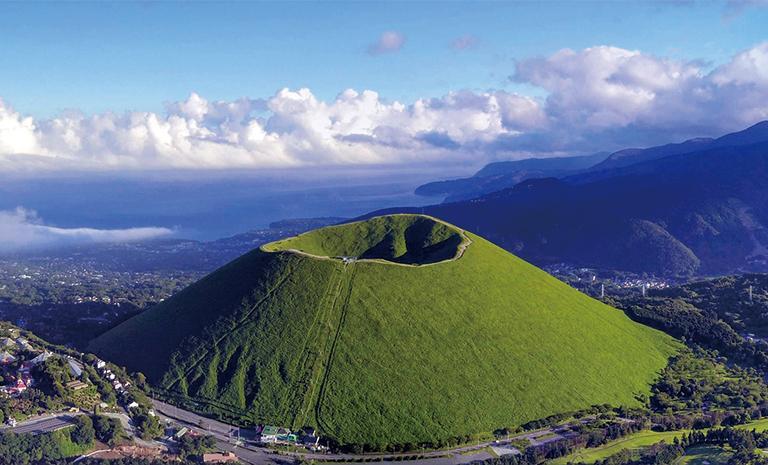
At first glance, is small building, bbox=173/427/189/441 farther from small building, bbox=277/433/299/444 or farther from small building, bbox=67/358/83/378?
small building, bbox=67/358/83/378

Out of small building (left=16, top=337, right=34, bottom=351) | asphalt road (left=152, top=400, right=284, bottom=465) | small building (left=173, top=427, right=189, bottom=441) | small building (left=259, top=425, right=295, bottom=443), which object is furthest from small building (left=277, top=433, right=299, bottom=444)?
small building (left=16, top=337, right=34, bottom=351)

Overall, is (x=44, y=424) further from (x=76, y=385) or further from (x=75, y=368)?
(x=75, y=368)

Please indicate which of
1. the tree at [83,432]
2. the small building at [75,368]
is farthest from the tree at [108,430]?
the small building at [75,368]

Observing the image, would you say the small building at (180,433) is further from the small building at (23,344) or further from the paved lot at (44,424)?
the small building at (23,344)

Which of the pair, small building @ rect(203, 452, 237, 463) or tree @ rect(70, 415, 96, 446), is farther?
tree @ rect(70, 415, 96, 446)

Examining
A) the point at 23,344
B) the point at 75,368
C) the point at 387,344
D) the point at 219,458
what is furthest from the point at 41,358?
the point at 387,344

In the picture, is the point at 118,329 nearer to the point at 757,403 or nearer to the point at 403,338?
the point at 403,338
